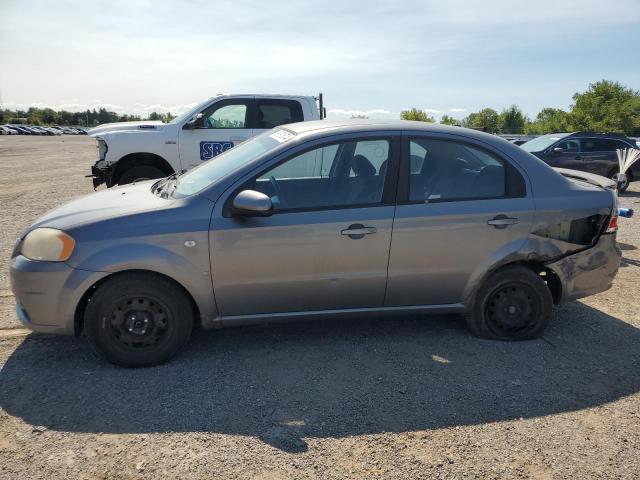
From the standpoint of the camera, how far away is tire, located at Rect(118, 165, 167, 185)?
869cm

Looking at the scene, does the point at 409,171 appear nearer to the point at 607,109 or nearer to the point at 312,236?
the point at 312,236

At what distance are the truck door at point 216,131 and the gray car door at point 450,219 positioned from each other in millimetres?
5654

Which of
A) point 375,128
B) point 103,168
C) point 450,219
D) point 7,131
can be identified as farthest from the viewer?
point 7,131

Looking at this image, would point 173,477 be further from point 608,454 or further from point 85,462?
point 608,454

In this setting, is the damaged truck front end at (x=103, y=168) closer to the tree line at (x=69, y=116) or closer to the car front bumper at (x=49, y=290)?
the car front bumper at (x=49, y=290)

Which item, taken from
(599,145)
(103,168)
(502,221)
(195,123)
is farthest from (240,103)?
(599,145)

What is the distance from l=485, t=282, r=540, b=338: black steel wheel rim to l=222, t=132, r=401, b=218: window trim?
3.96 feet

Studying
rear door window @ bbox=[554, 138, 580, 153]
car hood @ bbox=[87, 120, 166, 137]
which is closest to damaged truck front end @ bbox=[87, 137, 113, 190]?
car hood @ bbox=[87, 120, 166, 137]

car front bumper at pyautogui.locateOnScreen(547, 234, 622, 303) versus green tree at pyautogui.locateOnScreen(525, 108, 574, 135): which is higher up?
green tree at pyautogui.locateOnScreen(525, 108, 574, 135)

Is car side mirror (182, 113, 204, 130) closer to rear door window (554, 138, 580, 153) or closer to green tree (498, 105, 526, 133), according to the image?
rear door window (554, 138, 580, 153)

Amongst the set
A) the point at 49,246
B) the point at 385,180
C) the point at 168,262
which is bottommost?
the point at 168,262

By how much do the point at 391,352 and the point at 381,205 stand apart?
1142mm

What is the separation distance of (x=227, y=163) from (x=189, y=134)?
5.25 metres

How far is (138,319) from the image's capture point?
3.46 metres
